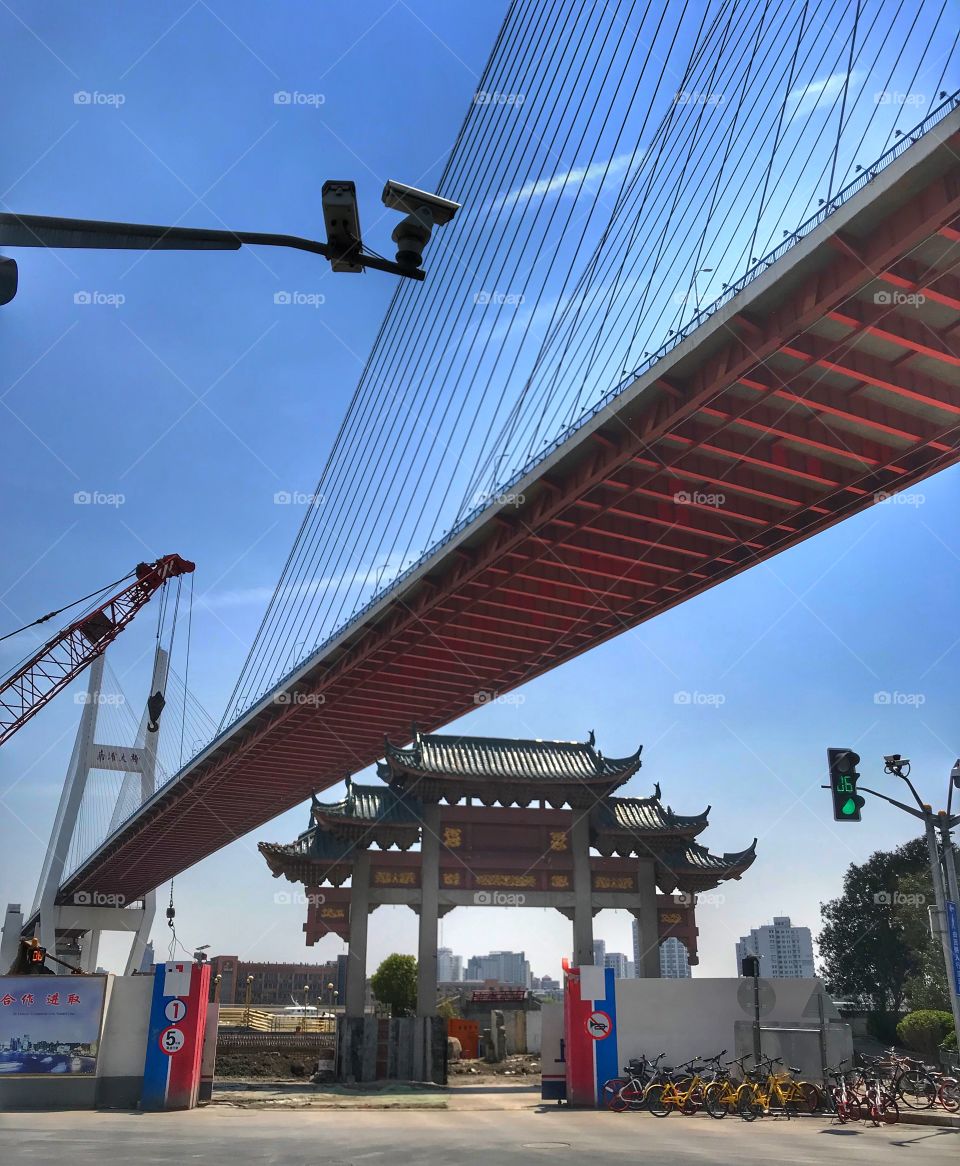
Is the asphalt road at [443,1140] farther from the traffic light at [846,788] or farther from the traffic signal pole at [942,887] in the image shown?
the traffic light at [846,788]

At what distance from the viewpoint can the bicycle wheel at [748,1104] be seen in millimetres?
15603

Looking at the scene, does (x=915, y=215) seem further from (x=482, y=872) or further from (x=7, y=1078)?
(x=482, y=872)

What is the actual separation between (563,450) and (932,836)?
32.6 ft

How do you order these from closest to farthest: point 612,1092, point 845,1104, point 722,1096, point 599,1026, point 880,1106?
point 880,1106
point 845,1104
point 722,1096
point 612,1092
point 599,1026

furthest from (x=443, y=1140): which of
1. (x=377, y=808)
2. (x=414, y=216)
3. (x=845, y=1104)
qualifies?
(x=377, y=808)

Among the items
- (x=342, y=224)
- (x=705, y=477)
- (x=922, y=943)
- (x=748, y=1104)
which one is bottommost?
(x=748, y=1104)

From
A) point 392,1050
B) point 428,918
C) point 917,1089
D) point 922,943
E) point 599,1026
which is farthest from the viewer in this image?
point 922,943

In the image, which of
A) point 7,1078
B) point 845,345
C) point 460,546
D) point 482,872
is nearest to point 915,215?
point 845,345

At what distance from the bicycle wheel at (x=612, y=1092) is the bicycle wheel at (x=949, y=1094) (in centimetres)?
516

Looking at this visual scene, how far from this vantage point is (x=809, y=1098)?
1638 cm

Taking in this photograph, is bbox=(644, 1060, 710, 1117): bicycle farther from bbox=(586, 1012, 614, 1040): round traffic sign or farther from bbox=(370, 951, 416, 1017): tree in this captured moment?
bbox=(370, 951, 416, 1017): tree

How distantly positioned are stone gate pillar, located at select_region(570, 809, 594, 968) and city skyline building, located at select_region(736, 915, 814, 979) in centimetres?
10565

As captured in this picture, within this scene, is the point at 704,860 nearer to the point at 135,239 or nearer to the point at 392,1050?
the point at 392,1050

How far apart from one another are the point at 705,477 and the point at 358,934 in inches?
695
